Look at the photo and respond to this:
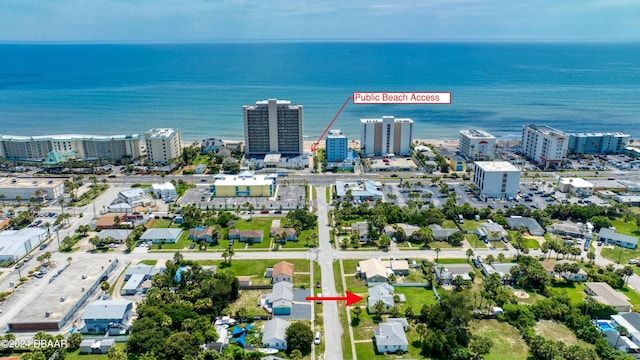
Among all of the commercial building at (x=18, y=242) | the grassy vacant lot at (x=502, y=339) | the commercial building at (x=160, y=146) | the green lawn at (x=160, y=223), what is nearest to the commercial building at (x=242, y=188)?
the green lawn at (x=160, y=223)

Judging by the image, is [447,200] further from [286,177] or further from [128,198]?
[128,198]

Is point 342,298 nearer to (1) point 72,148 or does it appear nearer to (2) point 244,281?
(2) point 244,281

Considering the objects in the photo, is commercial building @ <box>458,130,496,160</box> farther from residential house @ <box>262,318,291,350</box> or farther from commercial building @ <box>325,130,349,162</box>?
residential house @ <box>262,318,291,350</box>

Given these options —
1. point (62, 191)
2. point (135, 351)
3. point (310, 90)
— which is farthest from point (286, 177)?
point (310, 90)

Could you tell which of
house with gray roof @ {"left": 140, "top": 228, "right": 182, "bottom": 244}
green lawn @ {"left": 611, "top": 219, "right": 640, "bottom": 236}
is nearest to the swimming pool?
green lawn @ {"left": 611, "top": 219, "right": 640, "bottom": 236}

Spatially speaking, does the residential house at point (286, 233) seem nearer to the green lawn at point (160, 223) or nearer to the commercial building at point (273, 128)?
the green lawn at point (160, 223)

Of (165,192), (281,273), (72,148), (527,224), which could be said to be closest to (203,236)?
(281,273)
